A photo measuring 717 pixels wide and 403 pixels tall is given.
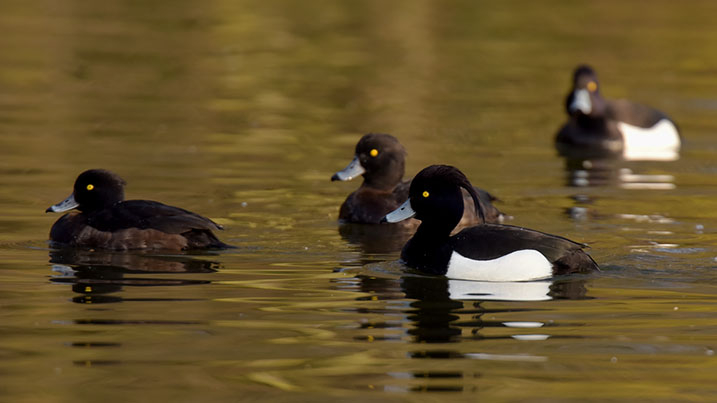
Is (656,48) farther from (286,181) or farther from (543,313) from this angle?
(543,313)

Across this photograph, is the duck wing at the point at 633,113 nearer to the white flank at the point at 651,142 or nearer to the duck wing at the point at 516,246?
the white flank at the point at 651,142

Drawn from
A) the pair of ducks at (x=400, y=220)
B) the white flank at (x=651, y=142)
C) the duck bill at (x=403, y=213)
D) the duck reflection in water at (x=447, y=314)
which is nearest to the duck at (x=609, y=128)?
the white flank at (x=651, y=142)

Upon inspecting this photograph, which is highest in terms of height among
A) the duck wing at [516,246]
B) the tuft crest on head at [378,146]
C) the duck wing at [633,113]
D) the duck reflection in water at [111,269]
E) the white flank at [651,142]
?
the duck wing at [633,113]

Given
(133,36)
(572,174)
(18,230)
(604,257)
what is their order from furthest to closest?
(133,36), (572,174), (18,230), (604,257)

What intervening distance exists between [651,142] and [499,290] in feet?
30.5

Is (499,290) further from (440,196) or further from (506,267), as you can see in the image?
(440,196)

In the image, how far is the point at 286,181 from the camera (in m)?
14.0

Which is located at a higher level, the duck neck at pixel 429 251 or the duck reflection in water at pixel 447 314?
the duck neck at pixel 429 251

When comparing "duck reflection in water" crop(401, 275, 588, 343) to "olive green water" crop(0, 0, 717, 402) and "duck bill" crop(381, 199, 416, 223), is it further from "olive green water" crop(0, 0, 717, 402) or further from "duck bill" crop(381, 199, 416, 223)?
"duck bill" crop(381, 199, 416, 223)

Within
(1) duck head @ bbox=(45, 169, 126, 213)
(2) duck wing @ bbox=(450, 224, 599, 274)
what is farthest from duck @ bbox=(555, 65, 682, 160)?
(2) duck wing @ bbox=(450, 224, 599, 274)

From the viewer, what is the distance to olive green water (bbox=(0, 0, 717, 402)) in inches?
287

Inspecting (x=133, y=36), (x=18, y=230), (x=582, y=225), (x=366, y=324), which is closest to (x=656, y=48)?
(x=133, y=36)

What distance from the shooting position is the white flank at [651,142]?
17359mm

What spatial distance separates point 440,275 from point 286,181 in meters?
4.57
